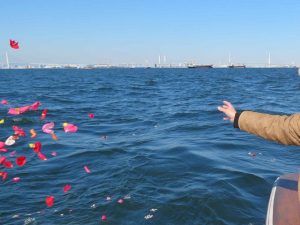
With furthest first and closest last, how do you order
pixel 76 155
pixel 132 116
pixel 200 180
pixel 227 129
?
1. pixel 132 116
2. pixel 227 129
3. pixel 76 155
4. pixel 200 180

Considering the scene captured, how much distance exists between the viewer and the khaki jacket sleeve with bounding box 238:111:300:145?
387cm

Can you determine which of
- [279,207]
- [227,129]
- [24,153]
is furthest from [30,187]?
[227,129]

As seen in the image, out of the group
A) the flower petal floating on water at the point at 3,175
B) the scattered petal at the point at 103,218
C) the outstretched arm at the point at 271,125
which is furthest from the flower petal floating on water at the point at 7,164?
the outstretched arm at the point at 271,125

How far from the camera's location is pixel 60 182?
7.85 m

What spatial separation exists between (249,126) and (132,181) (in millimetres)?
3840

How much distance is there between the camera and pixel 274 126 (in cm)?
402

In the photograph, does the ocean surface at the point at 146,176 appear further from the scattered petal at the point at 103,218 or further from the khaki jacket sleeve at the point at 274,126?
the khaki jacket sleeve at the point at 274,126

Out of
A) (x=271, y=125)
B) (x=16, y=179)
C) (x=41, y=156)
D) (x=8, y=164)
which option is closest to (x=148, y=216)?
(x=271, y=125)

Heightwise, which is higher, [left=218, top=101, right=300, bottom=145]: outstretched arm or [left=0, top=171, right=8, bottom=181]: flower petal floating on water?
[left=218, top=101, right=300, bottom=145]: outstretched arm

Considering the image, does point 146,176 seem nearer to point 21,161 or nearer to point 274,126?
point 21,161

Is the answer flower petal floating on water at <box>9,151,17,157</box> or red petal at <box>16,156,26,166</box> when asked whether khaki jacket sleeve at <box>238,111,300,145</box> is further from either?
flower petal floating on water at <box>9,151,17,157</box>

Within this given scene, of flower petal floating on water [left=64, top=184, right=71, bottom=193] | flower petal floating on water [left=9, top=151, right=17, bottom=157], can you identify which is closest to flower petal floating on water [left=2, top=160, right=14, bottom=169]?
flower petal floating on water [left=9, top=151, right=17, bottom=157]

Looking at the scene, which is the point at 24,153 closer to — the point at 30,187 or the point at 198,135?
the point at 30,187

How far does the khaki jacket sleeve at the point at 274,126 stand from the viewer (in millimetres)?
3866
